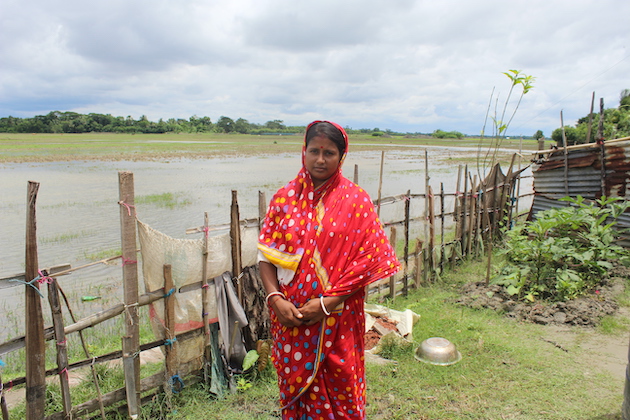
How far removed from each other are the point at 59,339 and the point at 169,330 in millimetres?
670

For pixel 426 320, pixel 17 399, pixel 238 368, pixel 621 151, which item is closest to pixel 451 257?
pixel 426 320

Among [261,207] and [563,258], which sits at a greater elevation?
[261,207]

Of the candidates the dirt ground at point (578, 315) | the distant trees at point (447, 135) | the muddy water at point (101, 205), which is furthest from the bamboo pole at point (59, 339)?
the distant trees at point (447, 135)

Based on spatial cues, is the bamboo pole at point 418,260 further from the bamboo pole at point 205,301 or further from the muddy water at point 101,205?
the muddy water at point 101,205

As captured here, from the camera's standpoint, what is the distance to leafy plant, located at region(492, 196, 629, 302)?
482cm

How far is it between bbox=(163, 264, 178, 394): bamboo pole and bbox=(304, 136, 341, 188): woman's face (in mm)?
1370

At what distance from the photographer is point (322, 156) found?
1.94 m

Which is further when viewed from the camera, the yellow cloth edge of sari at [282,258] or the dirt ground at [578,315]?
the dirt ground at [578,315]

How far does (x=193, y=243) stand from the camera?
2928 millimetres

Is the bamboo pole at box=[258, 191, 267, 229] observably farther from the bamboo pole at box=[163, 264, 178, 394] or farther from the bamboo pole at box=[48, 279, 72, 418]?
the bamboo pole at box=[48, 279, 72, 418]

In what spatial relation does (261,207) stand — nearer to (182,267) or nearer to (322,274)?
(182,267)

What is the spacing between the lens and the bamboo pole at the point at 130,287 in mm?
2521

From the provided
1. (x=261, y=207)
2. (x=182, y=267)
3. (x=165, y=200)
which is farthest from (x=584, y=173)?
(x=165, y=200)

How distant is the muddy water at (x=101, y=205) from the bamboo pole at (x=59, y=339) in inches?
107
